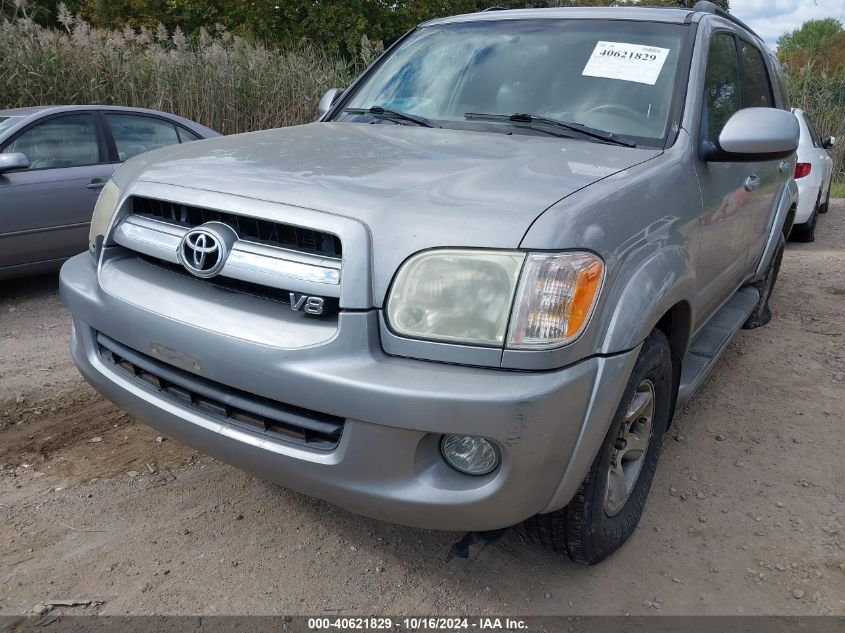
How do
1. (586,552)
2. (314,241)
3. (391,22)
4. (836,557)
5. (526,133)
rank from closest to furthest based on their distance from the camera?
(314,241)
(586,552)
(836,557)
(526,133)
(391,22)

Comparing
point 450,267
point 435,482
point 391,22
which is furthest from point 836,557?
point 391,22

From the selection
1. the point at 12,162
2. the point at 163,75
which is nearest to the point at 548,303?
the point at 12,162

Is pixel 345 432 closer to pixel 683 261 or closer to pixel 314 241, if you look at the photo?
pixel 314 241

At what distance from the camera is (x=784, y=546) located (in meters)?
2.62

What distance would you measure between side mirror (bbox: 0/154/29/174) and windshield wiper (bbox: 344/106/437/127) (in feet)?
9.15

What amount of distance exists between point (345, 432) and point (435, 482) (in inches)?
10.6

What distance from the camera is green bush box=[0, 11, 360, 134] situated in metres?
8.30

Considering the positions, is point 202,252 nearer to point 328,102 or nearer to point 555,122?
point 555,122

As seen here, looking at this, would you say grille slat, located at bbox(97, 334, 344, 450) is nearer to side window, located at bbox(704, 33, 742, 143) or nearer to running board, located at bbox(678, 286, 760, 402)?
running board, located at bbox(678, 286, 760, 402)

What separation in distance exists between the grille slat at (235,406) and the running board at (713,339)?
1.49m

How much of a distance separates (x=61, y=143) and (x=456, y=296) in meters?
4.82

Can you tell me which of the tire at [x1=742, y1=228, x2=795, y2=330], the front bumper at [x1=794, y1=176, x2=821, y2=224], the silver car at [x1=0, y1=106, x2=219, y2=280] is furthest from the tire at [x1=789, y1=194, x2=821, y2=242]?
the silver car at [x1=0, y1=106, x2=219, y2=280]

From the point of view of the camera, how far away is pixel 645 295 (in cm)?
210

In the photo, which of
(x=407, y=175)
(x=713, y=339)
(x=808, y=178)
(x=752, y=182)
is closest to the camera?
(x=407, y=175)
